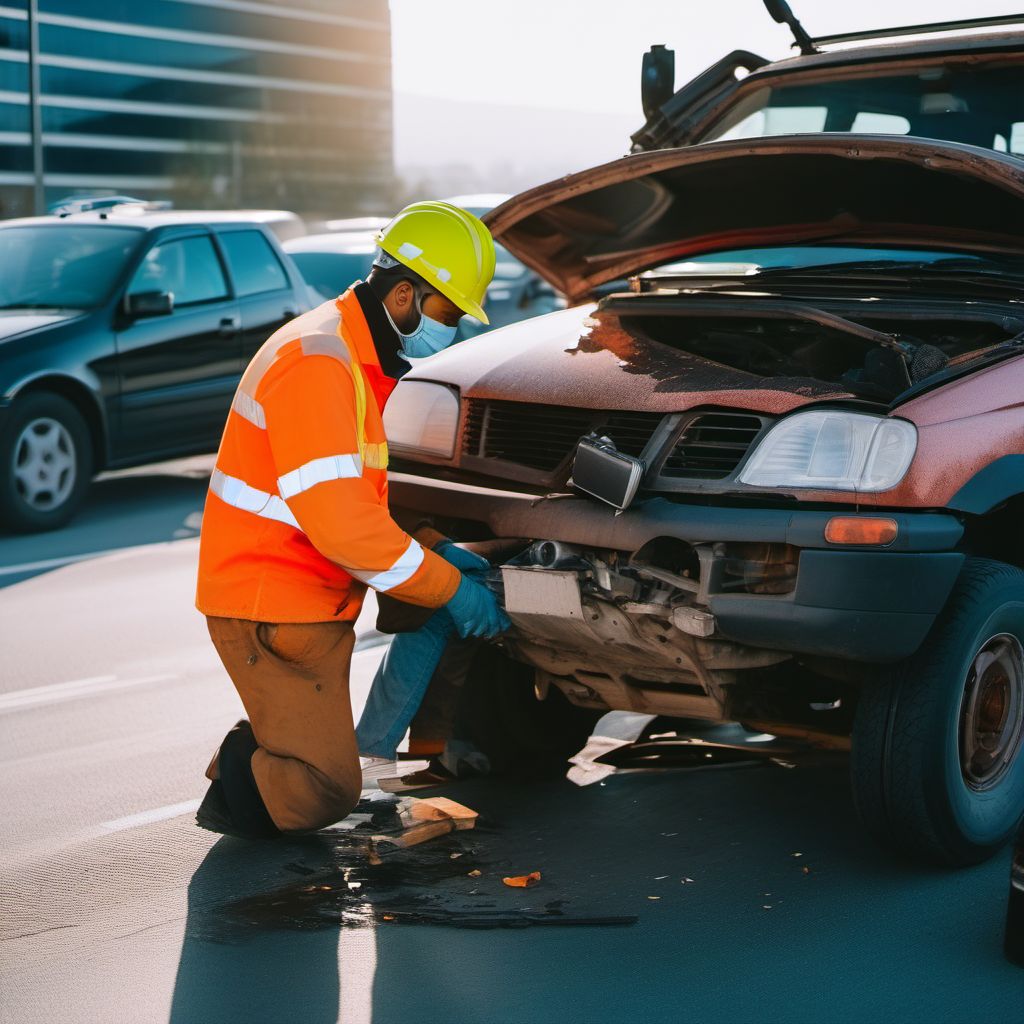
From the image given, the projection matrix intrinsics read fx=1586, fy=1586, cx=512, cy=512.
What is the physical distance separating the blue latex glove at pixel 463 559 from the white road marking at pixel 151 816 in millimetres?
1184

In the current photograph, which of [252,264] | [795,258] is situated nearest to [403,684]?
[795,258]

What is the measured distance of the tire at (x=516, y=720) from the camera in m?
4.89

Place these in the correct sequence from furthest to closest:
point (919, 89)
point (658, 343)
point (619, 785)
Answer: point (919, 89)
point (619, 785)
point (658, 343)

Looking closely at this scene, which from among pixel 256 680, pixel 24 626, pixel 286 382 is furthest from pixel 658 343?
pixel 24 626

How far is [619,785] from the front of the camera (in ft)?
16.2

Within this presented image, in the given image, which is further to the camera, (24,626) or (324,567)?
(24,626)

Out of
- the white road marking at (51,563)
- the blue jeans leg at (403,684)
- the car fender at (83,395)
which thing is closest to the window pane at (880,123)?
the blue jeans leg at (403,684)

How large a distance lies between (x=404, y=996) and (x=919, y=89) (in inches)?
140

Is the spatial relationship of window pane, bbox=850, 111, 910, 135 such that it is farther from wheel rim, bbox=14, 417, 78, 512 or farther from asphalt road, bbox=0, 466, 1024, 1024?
wheel rim, bbox=14, 417, 78, 512

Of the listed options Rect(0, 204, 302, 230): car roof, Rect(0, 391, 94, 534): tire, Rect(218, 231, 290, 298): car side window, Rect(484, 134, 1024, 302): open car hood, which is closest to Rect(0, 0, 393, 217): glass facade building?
Rect(0, 204, 302, 230): car roof

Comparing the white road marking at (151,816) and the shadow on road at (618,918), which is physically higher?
the shadow on road at (618,918)

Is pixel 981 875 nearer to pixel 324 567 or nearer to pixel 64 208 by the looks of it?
pixel 324 567

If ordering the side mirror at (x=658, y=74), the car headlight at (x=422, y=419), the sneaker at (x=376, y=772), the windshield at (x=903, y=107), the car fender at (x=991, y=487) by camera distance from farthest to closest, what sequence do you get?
the side mirror at (x=658, y=74) → the windshield at (x=903, y=107) → the sneaker at (x=376, y=772) → the car headlight at (x=422, y=419) → the car fender at (x=991, y=487)

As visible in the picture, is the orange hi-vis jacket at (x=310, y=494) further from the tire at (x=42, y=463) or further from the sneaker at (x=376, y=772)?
the tire at (x=42, y=463)
